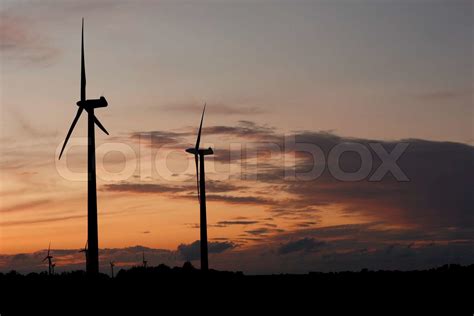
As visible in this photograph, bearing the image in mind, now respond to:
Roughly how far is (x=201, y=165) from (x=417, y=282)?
33.2m

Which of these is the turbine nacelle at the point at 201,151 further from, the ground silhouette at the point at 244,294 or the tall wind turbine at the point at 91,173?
the tall wind turbine at the point at 91,173

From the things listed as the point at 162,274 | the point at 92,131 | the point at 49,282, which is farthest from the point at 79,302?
the point at 162,274

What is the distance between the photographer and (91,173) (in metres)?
86.1

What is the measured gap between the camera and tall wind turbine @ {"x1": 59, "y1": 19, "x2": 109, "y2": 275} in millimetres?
83812

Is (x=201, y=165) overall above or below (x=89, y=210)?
above

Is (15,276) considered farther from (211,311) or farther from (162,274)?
(211,311)

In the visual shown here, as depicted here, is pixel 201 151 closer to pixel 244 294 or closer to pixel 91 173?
pixel 244 294

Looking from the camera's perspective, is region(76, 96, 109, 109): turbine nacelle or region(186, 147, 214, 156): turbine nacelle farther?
region(186, 147, 214, 156): turbine nacelle

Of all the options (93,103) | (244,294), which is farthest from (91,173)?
(244,294)

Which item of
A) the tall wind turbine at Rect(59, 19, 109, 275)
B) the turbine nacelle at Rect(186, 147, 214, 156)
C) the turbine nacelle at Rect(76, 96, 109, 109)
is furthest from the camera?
the turbine nacelle at Rect(186, 147, 214, 156)

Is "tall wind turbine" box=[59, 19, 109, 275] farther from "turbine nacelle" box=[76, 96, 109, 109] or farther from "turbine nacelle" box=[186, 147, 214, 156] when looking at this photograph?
"turbine nacelle" box=[186, 147, 214, 156]

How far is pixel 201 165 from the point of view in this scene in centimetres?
11938

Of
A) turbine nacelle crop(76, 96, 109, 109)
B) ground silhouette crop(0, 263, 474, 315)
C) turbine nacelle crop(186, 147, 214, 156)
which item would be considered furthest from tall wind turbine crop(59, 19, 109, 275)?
turbine nacelle crop(186, 147, 214, 156)

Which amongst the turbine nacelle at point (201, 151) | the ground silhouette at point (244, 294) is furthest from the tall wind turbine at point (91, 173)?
the turbine nacelle at point (201, 151)
